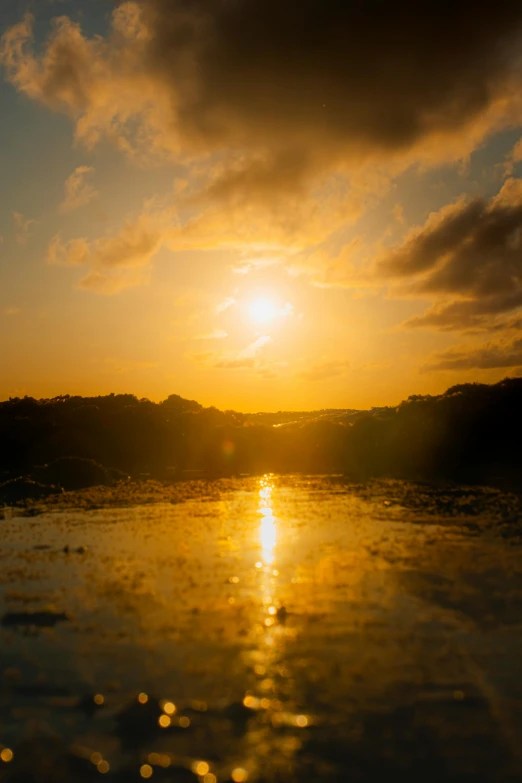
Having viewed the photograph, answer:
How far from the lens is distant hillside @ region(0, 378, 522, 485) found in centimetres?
2211

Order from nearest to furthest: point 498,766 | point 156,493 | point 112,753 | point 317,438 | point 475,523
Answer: point 498,766
point 112,753
point 475,523
point 156,493
point 317,438

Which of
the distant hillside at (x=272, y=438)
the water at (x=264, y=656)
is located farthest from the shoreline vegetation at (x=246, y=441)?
the water at (x=264, y=656)

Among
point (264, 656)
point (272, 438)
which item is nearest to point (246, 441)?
point (272, 438)

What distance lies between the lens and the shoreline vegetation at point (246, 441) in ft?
67.3

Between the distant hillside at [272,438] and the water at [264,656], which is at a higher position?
the distant hillside at [272,438]

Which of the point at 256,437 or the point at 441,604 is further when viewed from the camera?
the point at 256,437

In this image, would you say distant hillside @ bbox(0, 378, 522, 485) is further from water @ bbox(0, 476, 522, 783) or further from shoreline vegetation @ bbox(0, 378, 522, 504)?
water @ bbox(0, 476, 522, 783)

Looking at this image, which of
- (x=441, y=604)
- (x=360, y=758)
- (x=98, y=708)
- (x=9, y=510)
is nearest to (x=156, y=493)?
(x=9, y=510)

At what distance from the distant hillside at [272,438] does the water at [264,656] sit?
11.2 m

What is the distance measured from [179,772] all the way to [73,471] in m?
15.8

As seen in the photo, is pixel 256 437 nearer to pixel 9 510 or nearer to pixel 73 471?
pixel 73 471

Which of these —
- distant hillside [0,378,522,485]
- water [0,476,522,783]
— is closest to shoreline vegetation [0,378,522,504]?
distant hillside [0,378,522,485]

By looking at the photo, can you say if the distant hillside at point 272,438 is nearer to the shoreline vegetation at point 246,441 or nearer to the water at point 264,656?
the shoreline vegetation at point 246,441

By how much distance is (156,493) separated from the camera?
52.5 ft
